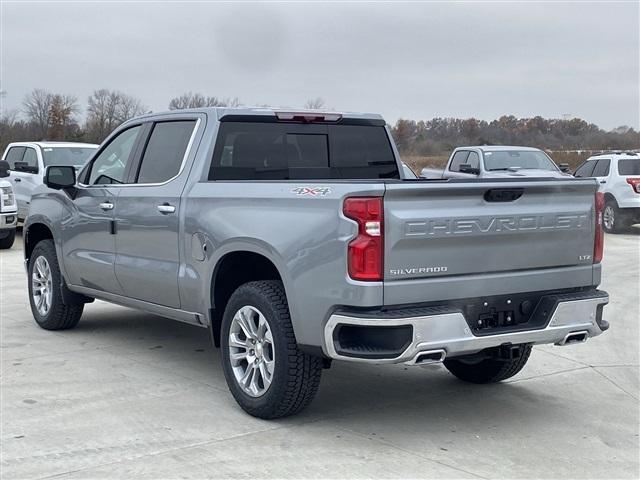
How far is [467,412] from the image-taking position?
231 inches

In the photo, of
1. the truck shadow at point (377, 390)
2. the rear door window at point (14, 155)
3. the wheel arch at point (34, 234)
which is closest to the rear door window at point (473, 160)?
the rear door window at point (14, 155)

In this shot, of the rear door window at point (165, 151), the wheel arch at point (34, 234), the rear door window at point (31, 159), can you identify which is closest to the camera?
the rear door window at point (165, 151)

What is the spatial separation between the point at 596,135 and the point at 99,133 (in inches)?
990

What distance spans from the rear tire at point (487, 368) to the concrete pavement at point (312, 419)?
77mm

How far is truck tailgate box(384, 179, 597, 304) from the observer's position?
485 cm

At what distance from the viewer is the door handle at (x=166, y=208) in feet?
20.8

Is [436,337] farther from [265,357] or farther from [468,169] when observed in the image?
[468,169]

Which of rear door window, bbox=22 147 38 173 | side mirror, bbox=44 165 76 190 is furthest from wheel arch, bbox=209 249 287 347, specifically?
rear door window, bbox=22 147 38 173

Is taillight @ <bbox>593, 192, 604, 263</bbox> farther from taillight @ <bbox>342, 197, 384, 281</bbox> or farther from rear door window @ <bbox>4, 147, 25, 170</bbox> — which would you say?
rear door window @ <bbox>4, 147, 25, 170</bbox>

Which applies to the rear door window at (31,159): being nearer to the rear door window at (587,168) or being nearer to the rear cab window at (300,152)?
the rear cab window at (300,152)

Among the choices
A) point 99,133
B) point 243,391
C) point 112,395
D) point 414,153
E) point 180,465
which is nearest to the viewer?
point 180,465

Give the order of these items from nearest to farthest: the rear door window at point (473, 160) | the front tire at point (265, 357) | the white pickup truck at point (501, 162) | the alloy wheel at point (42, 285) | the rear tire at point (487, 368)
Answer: the front tire at point (265, 357), the rear tire at point (487, 368), the alloy wheel at point (42, 285), the white pickup truck at point (501, 162), the rear door window at point (473, 160)

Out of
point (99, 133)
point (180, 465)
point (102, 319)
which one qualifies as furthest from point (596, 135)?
point (180, 465)

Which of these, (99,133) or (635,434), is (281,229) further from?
(99,133)
